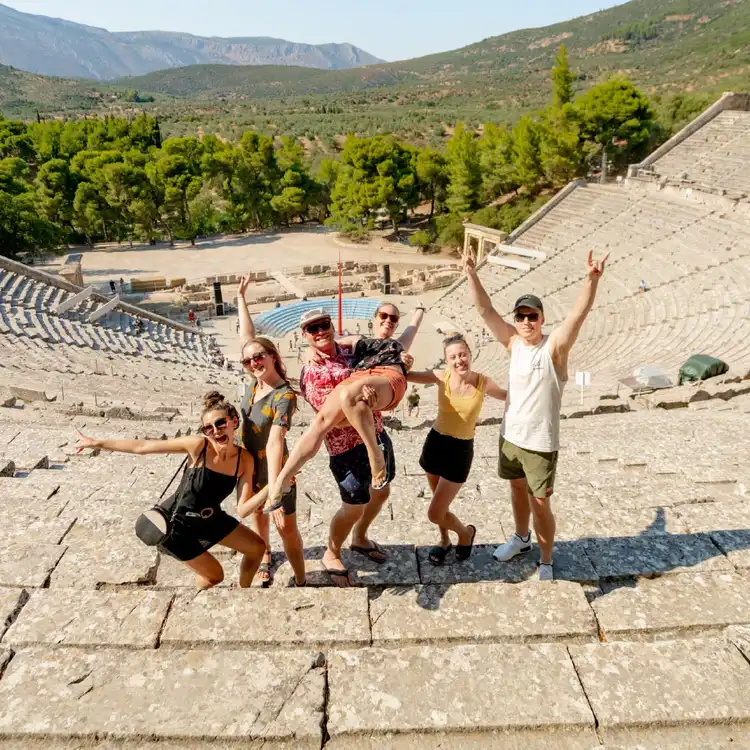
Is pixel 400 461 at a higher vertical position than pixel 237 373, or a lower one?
higher

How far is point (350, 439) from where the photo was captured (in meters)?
3.54

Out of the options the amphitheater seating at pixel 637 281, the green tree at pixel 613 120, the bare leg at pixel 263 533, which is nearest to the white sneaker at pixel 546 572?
the bare leg at pixel 263 533

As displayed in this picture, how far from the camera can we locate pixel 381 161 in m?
32.7

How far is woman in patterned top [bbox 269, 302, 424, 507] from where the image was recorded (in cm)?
327

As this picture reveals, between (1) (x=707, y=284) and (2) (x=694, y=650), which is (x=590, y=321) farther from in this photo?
(2) (x=694, y=650)

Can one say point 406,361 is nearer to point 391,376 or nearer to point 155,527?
point 391,376

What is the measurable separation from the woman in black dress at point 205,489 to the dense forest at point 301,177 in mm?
26717

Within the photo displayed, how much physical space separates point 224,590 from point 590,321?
17.0m

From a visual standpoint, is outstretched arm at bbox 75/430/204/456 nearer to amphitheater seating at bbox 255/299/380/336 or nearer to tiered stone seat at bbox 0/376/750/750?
tiered stone seat at bbox 0/376/750/750

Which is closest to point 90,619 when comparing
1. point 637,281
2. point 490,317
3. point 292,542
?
point 292,542

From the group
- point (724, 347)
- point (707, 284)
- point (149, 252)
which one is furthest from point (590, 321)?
point (149, 252)

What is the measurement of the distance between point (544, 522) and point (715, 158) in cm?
2677

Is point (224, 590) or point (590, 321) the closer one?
point (224, 590)

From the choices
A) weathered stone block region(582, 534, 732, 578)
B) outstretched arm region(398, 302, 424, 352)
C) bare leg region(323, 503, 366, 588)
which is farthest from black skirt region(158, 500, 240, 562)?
weathered stone block region(582, 534, 732, 578)
